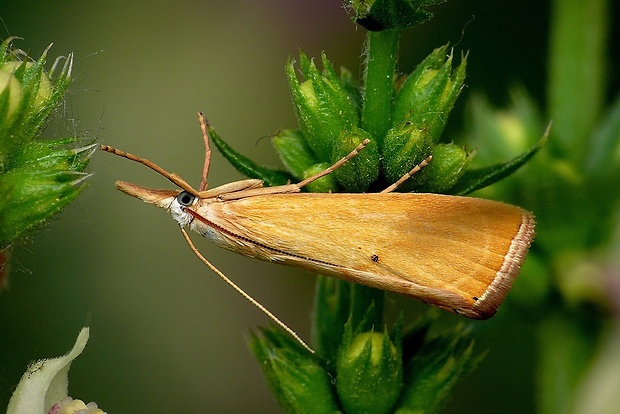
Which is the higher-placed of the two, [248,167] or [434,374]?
[248,167]

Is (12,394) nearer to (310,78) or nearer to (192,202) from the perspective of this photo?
(192,202)

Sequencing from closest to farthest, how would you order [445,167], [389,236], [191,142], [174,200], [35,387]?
1. [35,387]
2. [445,167]
3. [389,236]
4. [174,200]
5. [191,142]

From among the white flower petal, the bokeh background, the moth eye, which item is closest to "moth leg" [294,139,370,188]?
the moth eye

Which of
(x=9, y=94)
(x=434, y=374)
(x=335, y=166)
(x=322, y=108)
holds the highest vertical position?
(x=9, y=94)

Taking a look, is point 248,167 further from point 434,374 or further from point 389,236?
point 434,374

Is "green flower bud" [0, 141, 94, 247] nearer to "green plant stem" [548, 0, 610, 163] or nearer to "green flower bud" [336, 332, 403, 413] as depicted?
"green flower bud" [336, 332, 403, 413]

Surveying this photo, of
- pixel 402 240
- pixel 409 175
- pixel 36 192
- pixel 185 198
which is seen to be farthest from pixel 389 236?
pixel 36 192

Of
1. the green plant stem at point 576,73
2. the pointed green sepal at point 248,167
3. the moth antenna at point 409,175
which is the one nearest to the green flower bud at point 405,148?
the moth antenna at point 409,175
